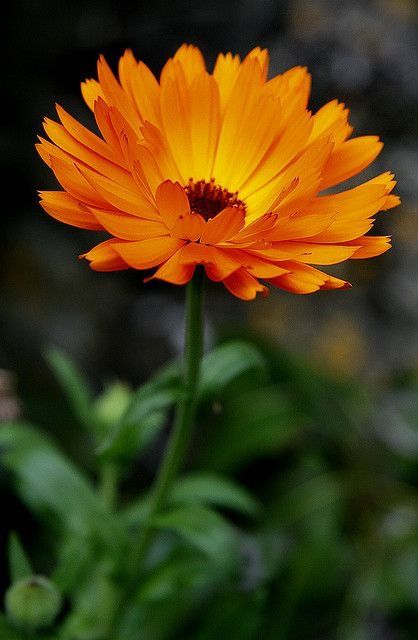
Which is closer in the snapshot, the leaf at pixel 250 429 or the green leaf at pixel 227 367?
the green leaf at pixel 227 367

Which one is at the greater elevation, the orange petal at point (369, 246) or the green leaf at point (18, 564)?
the orange petal at point (369, 246)

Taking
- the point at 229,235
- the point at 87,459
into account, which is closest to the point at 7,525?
the point at 87,459

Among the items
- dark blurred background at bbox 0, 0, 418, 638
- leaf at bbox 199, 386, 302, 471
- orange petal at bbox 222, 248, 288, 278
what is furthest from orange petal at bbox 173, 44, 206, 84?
dark blurred background at bbox 0, 0, 418, 638

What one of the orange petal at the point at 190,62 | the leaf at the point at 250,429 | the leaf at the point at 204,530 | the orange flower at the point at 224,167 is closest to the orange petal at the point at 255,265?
the orange flower at the point at 224,167

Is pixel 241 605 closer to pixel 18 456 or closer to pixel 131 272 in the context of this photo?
pixel 18 456

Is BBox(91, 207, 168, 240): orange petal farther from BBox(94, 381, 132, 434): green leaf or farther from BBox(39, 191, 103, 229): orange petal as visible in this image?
BBox(94, 381, 132, 434): green leaf

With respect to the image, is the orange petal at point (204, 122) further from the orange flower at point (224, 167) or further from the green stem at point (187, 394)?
the green stem at point (187, 394)
